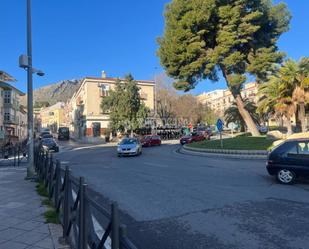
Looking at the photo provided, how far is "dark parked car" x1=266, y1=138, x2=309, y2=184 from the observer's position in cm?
1034

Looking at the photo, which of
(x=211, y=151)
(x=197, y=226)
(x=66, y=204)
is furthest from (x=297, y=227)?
(x=211, y=151)

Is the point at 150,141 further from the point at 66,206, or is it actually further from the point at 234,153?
the point at 66,206

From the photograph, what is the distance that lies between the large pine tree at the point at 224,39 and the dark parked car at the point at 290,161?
18643 mm

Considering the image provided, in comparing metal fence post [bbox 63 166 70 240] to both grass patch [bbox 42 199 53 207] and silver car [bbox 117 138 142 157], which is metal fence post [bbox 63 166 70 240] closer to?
grass patch [bbox 42 199 53 207]

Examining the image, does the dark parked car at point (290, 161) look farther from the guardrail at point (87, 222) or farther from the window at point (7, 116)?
the window at point (7, 116)

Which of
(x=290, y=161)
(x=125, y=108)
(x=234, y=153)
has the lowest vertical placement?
(x=234, y=153)

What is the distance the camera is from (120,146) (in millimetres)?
25812

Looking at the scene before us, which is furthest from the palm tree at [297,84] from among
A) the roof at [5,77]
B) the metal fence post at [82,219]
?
the roof at [5,77]

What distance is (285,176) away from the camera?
1063 centimetres

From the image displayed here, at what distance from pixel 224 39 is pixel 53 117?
4504 inches

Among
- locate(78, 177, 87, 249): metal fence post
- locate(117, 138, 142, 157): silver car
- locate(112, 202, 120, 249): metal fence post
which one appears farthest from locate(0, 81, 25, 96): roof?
locate(112, 202, 120, 249): metal fence post

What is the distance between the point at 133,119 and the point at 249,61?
25.5m

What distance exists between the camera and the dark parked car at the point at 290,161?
33.9ft

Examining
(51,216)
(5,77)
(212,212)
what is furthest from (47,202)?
(5,77)
